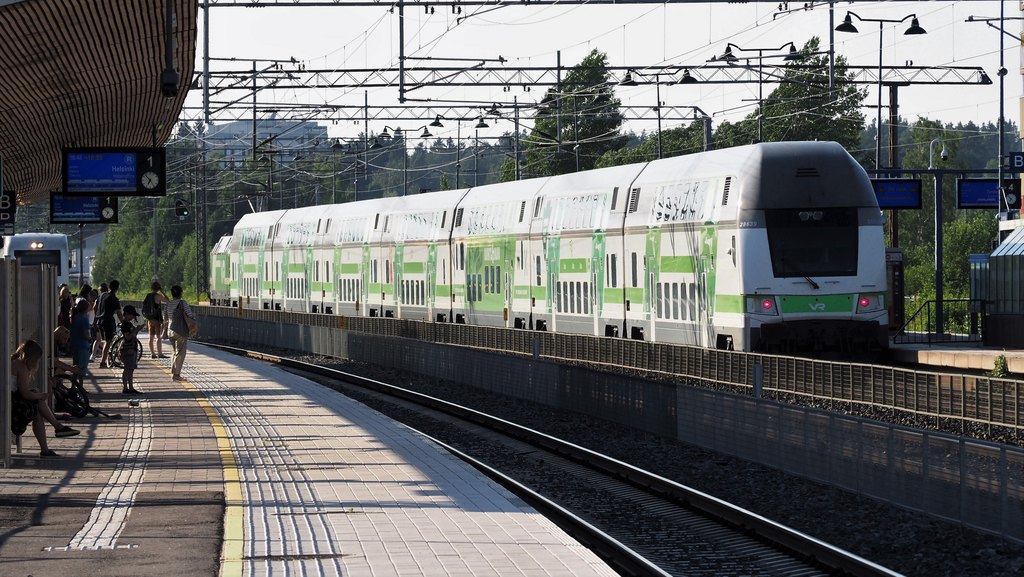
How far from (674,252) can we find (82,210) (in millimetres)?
13824

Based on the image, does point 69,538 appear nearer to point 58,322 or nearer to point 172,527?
point 172,527

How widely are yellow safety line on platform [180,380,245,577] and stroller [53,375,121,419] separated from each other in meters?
1.91

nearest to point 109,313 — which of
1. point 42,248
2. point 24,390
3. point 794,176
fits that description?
point 794,176

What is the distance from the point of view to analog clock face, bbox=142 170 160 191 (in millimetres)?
25320

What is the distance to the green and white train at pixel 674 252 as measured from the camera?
27297mm

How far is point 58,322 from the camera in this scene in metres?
28.0

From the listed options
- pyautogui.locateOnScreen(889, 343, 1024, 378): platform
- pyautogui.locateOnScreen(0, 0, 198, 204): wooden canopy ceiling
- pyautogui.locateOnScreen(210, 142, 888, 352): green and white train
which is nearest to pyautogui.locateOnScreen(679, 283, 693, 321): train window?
pyautogui.locateOnScreen(210, 142, 888, 352): green and white train

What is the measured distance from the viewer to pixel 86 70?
1798cm

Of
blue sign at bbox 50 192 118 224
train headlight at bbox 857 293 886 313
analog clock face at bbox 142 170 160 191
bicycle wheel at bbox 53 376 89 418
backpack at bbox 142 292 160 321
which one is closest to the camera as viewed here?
bicycle wheel at bbox 53 376 89 418

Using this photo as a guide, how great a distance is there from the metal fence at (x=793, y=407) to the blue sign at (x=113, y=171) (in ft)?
24.6

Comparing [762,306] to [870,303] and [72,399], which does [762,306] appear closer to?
[870,303]

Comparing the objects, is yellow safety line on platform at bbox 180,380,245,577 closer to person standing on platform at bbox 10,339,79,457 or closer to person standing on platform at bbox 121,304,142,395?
person standing on platform at bbox 10,339,79,457

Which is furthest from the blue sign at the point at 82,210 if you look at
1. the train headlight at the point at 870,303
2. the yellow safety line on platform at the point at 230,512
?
the train headlight at the point at 870,303

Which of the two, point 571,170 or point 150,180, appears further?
point 571,170
